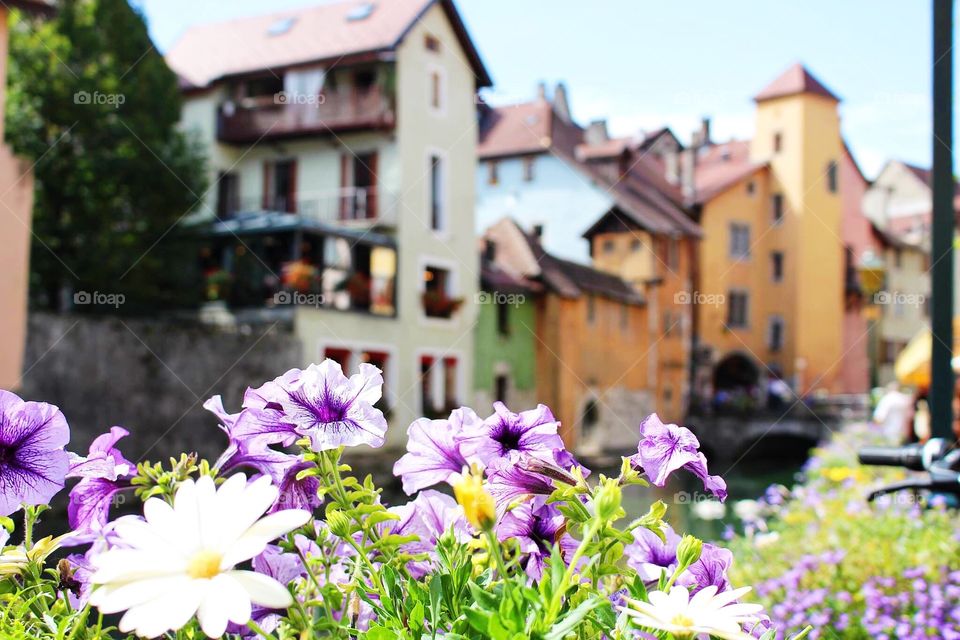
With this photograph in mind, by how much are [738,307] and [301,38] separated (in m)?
14.4

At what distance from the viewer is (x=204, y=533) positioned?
0.57m

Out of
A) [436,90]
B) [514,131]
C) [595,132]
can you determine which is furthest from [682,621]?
[595,132]

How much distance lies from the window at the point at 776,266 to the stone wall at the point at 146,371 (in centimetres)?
1706

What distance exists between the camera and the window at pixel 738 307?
2703 cm

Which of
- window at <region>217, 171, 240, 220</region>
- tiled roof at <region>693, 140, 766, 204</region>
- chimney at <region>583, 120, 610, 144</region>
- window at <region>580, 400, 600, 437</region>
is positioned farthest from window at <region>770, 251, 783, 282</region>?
window at <region>217, 171, 240, 220</region>

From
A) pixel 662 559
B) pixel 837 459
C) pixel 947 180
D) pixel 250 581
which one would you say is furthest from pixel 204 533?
pixel 837 459

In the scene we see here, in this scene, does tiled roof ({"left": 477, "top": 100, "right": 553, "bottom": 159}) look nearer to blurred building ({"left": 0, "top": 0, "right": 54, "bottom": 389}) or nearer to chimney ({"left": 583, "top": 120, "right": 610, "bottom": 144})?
chimney ({"left": 583, "top": 120, "right": 610, "bottom": 144})

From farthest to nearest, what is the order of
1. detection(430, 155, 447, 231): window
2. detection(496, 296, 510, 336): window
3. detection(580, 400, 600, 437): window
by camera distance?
detection(580, 400, 600, 437): window < detection(496, 296, 510, 336): window < detection(430, 155, 447, 231): window

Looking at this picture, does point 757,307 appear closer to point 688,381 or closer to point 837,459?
point 688,381

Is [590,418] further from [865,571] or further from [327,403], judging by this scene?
[327,403]

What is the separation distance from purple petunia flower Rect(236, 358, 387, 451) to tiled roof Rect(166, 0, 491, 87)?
49.6ft

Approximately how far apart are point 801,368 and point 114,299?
62.3 ft

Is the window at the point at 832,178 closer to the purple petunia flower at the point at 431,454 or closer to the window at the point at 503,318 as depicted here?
the window at the point at 503,318

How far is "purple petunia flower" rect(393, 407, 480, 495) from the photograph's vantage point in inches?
31.3
